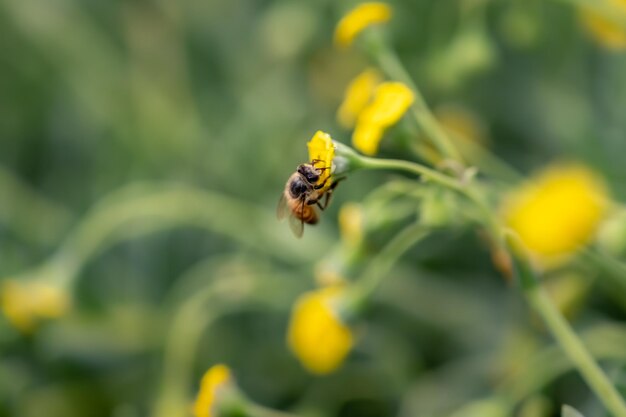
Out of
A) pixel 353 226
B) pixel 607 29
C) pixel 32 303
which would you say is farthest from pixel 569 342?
pixel 32 303

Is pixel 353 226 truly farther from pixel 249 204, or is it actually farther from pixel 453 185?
pixel 249 204

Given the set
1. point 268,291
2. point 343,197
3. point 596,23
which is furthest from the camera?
point 343,197

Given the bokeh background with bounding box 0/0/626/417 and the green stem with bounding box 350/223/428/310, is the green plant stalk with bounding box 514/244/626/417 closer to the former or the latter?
the green stem with bounding box 350/223/428/310

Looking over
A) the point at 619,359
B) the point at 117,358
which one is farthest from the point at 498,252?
the point at 117,358

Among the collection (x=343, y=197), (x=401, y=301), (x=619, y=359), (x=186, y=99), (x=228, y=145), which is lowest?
(x=619, y=359)

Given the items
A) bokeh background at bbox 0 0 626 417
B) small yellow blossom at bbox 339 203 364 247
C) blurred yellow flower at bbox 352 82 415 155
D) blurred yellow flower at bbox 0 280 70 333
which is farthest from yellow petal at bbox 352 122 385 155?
blurred yellow flower at bbox 0 280 70 333

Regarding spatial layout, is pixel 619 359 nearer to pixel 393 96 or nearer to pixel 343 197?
pixel 393 96

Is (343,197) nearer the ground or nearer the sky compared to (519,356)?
nearer the sky
